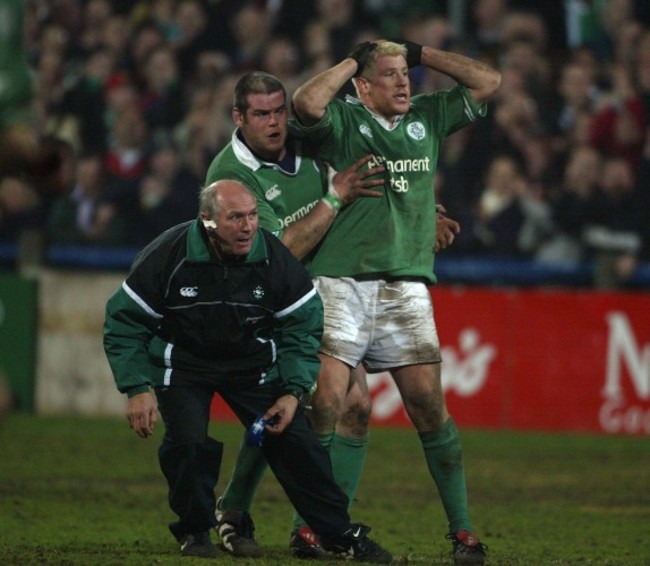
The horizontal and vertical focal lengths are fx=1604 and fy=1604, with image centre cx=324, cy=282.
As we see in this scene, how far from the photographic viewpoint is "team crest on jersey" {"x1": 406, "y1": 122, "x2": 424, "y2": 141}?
796 centimetres

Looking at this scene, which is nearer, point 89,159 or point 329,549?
point 329,549

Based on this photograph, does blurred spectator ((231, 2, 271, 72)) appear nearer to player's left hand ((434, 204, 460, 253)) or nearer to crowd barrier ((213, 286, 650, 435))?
crowd barrier ((213, 286, 650, 435))

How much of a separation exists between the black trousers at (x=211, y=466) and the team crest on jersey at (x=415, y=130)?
59.6 inches

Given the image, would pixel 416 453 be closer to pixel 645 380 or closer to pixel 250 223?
pixel 645 380

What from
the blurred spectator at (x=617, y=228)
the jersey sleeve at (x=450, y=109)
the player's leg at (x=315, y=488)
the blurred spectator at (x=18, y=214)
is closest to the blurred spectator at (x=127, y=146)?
the blurred spectator at (x=18, y=214)

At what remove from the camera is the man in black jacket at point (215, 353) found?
7.38 metres

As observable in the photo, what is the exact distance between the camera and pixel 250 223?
7258 mm

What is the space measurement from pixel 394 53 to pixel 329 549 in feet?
7.95

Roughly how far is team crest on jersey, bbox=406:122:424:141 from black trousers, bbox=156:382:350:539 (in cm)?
151

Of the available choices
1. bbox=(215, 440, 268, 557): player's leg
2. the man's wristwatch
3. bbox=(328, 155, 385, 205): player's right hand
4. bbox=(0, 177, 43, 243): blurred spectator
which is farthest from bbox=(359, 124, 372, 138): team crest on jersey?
bbox=(0, 177, 43, 243): blurred spectator

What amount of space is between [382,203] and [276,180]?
1.78ft

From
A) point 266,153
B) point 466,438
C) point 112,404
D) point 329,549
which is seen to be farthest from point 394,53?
point 112,404

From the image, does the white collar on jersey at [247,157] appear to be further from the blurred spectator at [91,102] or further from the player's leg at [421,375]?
the blurred spectator at [91,102]

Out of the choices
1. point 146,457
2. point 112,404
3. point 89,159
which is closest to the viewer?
point 146,457
